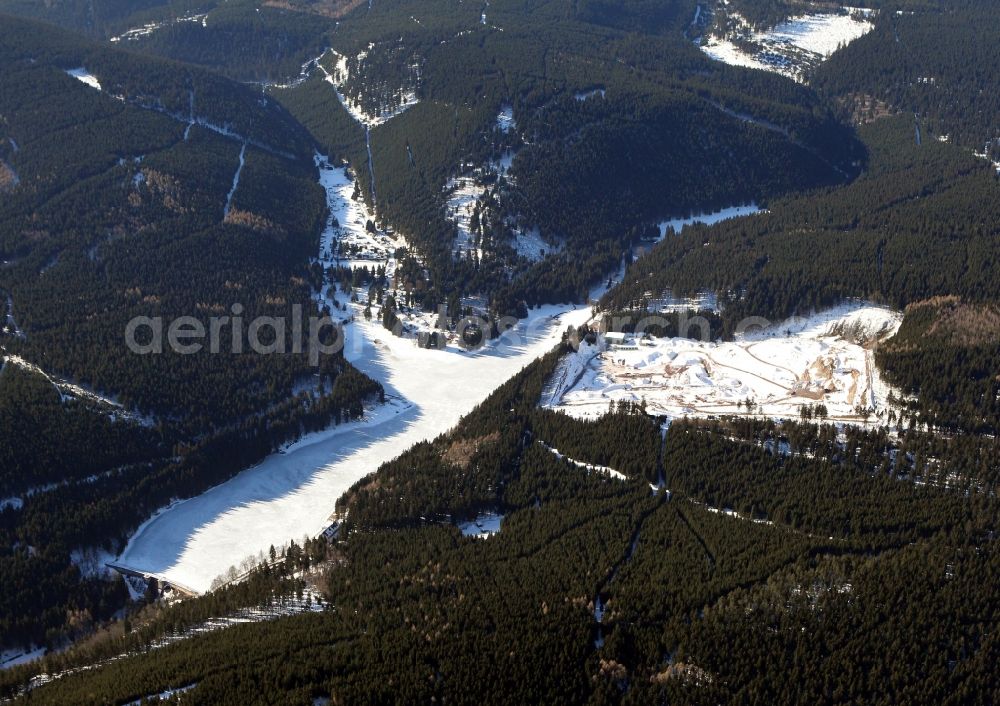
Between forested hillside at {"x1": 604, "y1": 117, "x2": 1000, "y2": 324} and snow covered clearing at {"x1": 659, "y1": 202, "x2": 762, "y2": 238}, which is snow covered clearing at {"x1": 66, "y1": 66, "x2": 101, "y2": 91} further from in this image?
forested hillside at {"x1": 604, "y1": 117, "x2": 1000, "y2": 324}

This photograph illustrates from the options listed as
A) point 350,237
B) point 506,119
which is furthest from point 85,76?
point 506,119

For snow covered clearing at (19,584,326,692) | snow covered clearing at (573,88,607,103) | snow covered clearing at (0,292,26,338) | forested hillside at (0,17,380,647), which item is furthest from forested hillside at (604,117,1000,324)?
snow covered clearing at (0,292,26,338)

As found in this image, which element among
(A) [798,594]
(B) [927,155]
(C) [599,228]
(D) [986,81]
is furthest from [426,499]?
(D) [986,81]

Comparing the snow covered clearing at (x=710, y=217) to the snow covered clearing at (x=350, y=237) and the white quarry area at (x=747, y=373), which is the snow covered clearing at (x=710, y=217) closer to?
the white quarry area at (x=747, y=373)

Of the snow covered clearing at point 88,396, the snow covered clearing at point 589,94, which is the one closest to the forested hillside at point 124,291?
the snow covered clearing at point 88,396

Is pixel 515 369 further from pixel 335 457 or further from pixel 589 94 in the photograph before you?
pixel 589 94

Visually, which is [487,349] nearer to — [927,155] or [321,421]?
[321,421]
